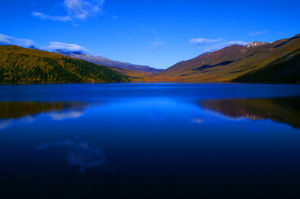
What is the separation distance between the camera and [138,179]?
33.7 feet

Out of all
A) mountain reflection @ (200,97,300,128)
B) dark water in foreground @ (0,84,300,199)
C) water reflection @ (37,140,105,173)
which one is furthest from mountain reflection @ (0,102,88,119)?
mountain reflection @ (200,97,300,128)

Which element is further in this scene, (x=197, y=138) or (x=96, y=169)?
(x=197, y=138)

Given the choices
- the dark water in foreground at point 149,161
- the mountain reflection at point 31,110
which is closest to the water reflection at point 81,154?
the dark water in foreground at point 149,161

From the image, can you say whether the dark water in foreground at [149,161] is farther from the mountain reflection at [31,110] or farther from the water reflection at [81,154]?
the mountain reflection at [31,110]

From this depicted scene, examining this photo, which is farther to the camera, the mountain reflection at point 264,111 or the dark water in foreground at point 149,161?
the mountain reflection at point 264,111

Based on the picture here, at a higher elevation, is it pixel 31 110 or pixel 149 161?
pixel 149 161

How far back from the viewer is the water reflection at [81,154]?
1219 centimetres

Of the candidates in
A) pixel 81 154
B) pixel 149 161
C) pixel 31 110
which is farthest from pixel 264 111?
pixel 31 110

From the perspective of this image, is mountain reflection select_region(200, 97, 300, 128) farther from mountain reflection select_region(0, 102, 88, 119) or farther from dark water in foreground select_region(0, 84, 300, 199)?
mountain reflection select_region(0, 102, 88, 119)

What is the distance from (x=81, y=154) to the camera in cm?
1395

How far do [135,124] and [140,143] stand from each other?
7446 mm

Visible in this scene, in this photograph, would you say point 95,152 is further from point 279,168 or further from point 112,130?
point 279,168

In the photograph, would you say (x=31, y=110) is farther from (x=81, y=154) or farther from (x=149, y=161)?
(x=149, y=161)

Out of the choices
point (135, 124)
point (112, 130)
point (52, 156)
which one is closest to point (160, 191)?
point (52, 156)
